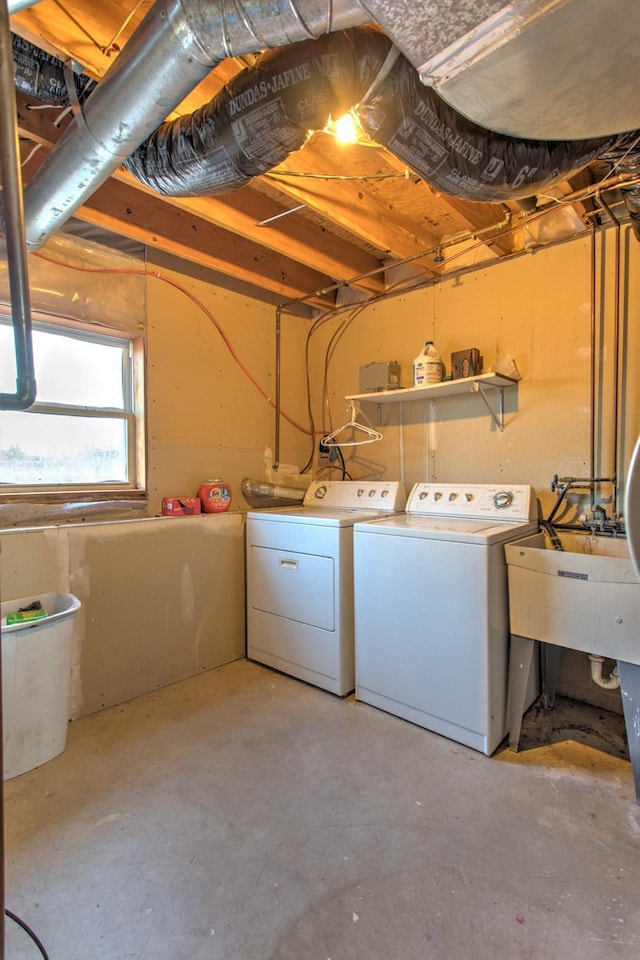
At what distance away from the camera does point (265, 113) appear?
3.98ft

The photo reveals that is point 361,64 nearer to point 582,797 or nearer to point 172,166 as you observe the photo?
point 172,166

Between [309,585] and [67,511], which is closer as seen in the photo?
[67,511]

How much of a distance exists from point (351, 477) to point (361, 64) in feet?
7.30

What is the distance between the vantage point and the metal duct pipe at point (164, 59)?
98cm

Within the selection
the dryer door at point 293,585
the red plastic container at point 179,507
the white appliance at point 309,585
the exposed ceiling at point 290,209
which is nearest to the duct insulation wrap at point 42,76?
the exposed ceiling at point 290,209

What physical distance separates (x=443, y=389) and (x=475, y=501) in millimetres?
623

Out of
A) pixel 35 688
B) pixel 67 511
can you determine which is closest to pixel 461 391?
pixel 67 511

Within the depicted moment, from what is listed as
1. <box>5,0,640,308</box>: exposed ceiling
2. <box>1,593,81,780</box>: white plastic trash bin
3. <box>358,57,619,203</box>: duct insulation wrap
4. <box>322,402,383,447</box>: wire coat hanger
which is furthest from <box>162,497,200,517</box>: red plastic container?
<box>358,57,619,203</box>: duct insulation wrap

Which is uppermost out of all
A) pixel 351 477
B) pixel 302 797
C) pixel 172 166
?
pixel 172 166

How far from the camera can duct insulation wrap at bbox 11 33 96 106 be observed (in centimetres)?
130

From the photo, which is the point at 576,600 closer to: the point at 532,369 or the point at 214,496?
the point at 532,369

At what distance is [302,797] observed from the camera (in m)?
1.56

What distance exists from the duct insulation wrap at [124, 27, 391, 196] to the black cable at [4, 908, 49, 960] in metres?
2.11

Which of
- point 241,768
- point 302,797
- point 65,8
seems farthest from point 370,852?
point 65,8
